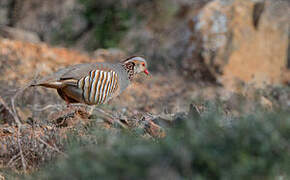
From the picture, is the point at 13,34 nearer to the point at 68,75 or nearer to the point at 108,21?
the point at 108,21

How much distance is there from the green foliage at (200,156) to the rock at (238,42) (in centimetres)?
800

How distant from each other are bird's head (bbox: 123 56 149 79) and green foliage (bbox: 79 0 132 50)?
7.83 meters

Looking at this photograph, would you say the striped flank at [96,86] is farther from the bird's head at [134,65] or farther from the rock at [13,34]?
the rock at [13,34]

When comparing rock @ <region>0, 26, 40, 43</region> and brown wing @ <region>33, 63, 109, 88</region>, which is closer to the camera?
brown wing @ <region>33, 63, 109, 88</region>

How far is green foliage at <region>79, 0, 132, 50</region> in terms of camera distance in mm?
15133

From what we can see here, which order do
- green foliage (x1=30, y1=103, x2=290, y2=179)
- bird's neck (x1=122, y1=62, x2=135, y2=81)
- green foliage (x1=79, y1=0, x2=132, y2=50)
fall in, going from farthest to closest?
green foliage (x1=79, y1=0, x2=132, y2=50) < bird's neck (x1=122, y1=62, x2=135, y2=81) < green foliage (x1=30, y1=103, x2=290, y2=179)

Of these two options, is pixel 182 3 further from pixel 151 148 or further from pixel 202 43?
pixel 151 148

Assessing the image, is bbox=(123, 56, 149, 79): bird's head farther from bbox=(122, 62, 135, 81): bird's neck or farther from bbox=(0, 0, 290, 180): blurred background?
bbox=(0, 0, 290, 180): blurred background

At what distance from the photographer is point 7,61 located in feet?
34.3

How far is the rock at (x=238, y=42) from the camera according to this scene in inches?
437

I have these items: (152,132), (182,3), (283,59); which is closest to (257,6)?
(283,59)

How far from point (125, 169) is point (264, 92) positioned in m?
6.35

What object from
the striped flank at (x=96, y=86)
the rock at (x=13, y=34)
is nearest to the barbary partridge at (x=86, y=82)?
the striped flank at (x=96, y=86)

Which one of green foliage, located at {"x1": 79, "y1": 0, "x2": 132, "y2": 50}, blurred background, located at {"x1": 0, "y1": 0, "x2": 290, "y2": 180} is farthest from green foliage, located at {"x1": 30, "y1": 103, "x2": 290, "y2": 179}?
green foliage, located at {"x1": 79, "y1": 0, "x2": 132, "y2": 50}
